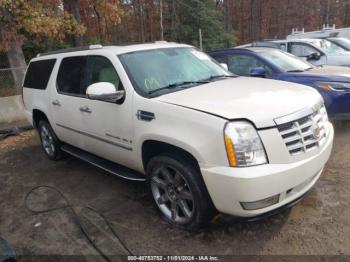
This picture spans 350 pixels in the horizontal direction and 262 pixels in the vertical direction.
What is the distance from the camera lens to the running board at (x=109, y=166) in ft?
12.6

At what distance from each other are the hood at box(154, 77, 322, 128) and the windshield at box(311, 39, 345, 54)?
751cm

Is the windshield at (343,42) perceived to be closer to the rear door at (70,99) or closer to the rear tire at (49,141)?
the rear door at (70,99)

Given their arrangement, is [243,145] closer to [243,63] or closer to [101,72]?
[101,72]

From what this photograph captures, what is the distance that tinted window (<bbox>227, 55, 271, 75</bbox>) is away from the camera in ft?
21.7

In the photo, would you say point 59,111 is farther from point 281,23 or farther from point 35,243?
point 281,23

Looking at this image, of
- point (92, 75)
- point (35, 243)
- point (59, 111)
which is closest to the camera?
point (35, 243)

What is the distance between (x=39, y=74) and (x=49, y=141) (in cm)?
119

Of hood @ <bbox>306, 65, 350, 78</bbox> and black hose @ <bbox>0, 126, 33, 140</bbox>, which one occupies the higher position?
hood @ <bbox>306, 65, 350, 78</bbox>

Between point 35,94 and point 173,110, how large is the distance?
359 cm

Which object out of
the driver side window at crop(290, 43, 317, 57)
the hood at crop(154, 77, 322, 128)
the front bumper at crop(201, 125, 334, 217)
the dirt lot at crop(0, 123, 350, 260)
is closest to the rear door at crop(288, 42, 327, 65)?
the driver side window at crop(290, 43, 317, 57)

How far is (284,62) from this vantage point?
21.6ft

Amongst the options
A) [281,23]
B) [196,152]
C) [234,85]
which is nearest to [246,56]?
[234,85]

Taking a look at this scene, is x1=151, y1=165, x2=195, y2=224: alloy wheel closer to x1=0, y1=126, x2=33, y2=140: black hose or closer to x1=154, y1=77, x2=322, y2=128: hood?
x1=154, y1=77, x2=322, y2=128: hood

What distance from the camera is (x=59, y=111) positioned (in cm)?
498
